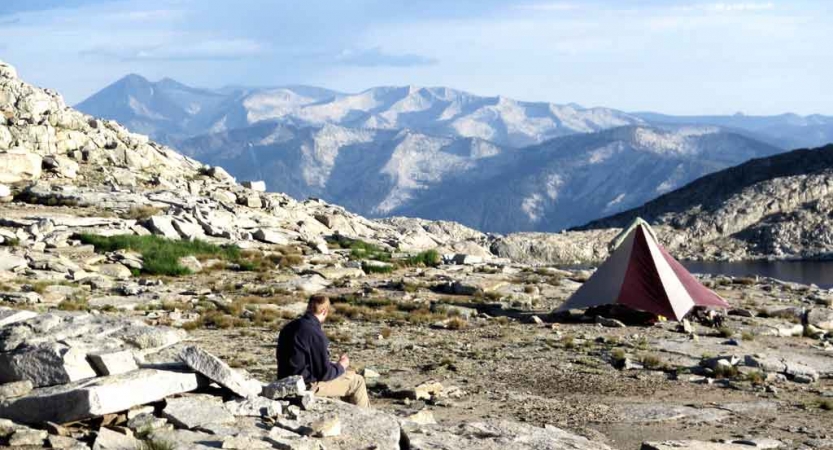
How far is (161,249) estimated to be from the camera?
34.4 meters

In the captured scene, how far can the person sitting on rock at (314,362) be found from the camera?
13.2 metres

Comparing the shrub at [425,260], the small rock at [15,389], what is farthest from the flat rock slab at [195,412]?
the shrub at [425,260]

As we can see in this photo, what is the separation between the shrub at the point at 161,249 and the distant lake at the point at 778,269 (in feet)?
150

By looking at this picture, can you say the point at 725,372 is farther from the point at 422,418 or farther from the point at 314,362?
the point at 314,362

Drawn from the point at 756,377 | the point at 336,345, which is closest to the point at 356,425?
the point at 756,377

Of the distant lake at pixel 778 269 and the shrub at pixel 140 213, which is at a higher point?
the shrub at pixel 140 213

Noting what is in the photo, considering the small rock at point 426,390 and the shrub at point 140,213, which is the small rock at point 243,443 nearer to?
the small rock at point 426,390

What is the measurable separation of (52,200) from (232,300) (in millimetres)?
20751

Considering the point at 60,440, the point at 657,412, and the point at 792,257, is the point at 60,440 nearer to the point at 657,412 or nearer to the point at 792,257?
the point at 657,412

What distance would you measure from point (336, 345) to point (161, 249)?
15.0 m

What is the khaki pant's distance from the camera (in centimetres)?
1315

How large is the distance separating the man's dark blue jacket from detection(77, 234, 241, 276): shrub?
765 inches

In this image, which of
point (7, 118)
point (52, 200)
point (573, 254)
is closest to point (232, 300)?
point (52, 200)

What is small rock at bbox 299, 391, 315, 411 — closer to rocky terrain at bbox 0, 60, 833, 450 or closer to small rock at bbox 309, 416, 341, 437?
rocky terrain at bbox 0, 60, 833, 450
